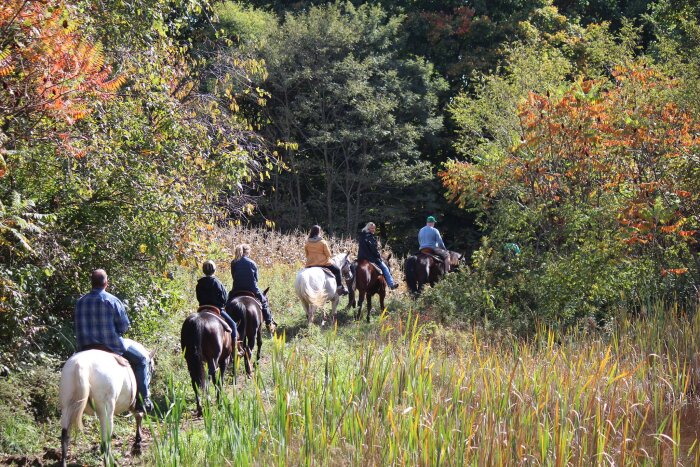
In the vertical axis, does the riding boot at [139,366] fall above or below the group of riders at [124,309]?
below

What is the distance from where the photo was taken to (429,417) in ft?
24.4

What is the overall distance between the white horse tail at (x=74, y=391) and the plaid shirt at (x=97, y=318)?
0.65m

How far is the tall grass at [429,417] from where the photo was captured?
6.79 meters

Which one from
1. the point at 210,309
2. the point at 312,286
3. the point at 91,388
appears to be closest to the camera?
the point at 91,388

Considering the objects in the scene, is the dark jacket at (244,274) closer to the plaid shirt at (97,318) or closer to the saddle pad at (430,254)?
the plaid shirt at (97,318)

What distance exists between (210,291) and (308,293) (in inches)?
206

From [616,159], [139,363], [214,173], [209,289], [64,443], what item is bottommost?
[64,443]

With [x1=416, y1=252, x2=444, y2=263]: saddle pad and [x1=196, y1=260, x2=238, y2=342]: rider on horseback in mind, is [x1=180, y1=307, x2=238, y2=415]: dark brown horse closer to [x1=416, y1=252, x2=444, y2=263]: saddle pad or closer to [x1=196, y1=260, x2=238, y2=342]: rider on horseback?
[x1=196, y1=260, x2=238, y2=342]: rider on horseback

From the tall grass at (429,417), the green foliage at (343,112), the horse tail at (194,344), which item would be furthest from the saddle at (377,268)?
the green foliage at (343,112)

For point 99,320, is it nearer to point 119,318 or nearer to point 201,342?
point 119,318

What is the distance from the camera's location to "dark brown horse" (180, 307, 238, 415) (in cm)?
1119

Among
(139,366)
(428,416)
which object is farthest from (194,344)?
(428,416)

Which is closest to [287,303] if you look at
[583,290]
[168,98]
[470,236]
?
[583,290]

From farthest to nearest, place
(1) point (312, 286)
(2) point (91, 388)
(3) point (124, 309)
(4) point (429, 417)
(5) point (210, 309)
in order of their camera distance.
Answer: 1. (1) point (312, 286)
2. (5) point (210, 309)
3. (3) point (124, 309)
4. (2) point (91, 388)
5. (4) point (429, 417)
